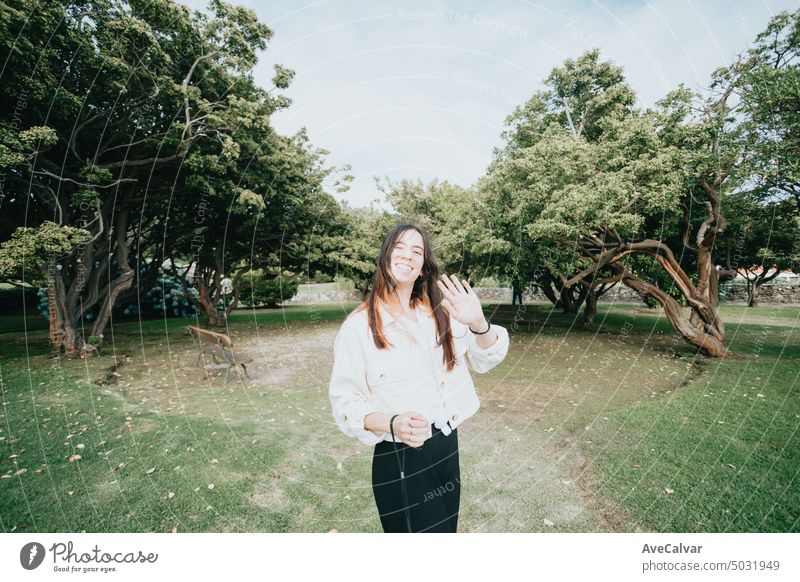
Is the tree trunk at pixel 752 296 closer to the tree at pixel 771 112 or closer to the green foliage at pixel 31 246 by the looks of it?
the tree at pixel 771 112

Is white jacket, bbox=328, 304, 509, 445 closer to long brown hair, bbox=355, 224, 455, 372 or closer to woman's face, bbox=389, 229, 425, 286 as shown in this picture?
long brown hair, bbox=355, 224, 455, 372

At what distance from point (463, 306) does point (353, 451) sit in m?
3.39

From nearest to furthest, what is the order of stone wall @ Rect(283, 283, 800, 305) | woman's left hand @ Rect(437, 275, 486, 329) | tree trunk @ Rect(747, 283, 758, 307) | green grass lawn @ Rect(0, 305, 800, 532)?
woman's left hand @ Rect(437, 275, 486, 329) < green grass lawn @ Rect(0, 305, 800, 532) < tree trunk @ Rect(747, 283, 758, 307) < stone wall @ Rect(283, 283, 800, 305)

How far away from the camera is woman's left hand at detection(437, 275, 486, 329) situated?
200 cm

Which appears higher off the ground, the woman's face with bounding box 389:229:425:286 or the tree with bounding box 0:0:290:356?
the tree with bounding box 0:0:290:356

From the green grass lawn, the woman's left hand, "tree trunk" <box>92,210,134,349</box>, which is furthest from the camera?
"tree trunk" <box>92,210,134,349</box>

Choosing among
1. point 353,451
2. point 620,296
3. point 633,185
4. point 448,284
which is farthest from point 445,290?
point 620,296

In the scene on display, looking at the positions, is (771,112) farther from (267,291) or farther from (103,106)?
(267,291)

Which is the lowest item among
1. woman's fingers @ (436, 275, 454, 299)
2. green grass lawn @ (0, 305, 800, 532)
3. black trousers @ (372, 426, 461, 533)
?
green grass lawn @ (0, 305, 800, 532)

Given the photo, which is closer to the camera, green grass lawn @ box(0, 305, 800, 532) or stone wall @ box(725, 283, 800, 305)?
green grass lawn @ box(0, 305, 800, 532)

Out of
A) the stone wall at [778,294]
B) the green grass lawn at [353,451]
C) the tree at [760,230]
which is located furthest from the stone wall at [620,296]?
the green grass lawn at [353,451]

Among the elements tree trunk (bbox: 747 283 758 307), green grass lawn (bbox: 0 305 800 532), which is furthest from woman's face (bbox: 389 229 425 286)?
tree trunk (bbox: 747 283 758 307)

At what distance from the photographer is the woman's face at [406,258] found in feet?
7.02
